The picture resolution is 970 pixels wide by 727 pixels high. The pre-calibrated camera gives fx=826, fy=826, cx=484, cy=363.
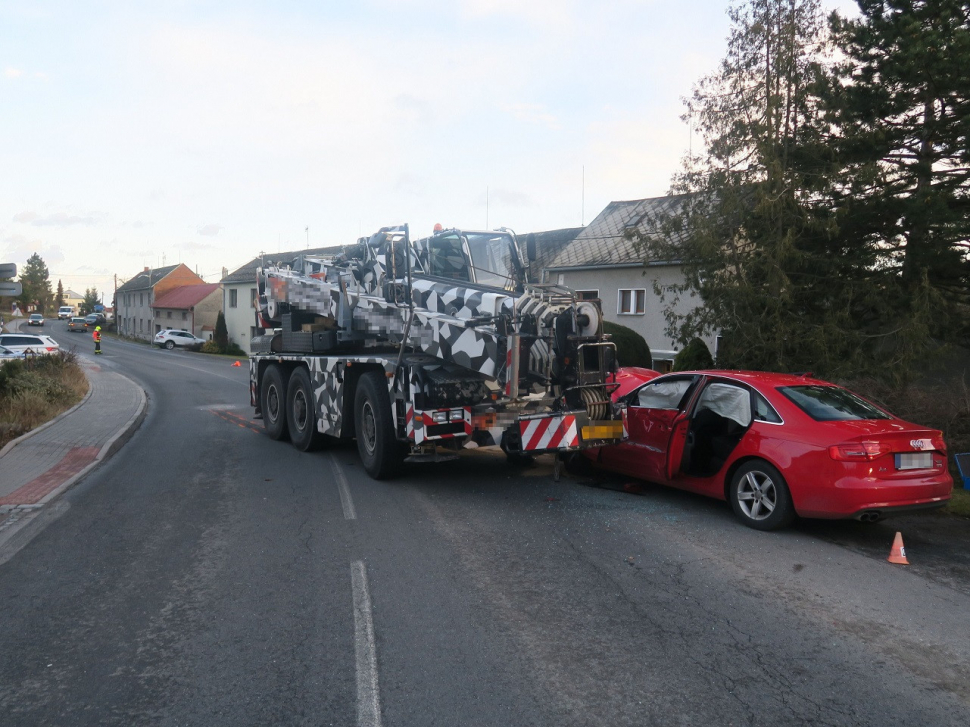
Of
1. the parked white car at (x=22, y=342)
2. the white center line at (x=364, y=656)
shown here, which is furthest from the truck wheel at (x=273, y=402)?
the parked white car at (x=22, y=342)

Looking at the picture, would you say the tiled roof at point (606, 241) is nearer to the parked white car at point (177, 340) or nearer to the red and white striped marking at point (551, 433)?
the red and white striped marking at point (551, 433)

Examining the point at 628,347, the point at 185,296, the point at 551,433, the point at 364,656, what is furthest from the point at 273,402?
the point at 185,296

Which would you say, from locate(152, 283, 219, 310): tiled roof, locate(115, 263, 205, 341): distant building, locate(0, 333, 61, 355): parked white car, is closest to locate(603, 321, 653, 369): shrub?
locate(0, 333, 61, 355): parked white car

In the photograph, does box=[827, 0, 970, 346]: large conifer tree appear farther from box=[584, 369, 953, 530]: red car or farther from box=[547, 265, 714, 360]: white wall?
box=[547, 265, 714, 360]: white wall

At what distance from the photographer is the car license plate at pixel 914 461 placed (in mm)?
7199

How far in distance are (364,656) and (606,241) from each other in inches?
1145

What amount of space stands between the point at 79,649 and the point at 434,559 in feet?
8.95

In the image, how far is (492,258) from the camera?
1101cm

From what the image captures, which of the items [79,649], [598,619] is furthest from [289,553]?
[598,619]

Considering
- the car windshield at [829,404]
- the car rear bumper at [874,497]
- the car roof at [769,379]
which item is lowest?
the car rear bumper at [874,497]

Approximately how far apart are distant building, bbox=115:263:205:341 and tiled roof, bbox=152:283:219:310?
5.01 feet

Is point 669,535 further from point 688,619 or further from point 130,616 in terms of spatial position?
point 130,616

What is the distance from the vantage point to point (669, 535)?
7602mm

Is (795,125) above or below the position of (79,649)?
above
